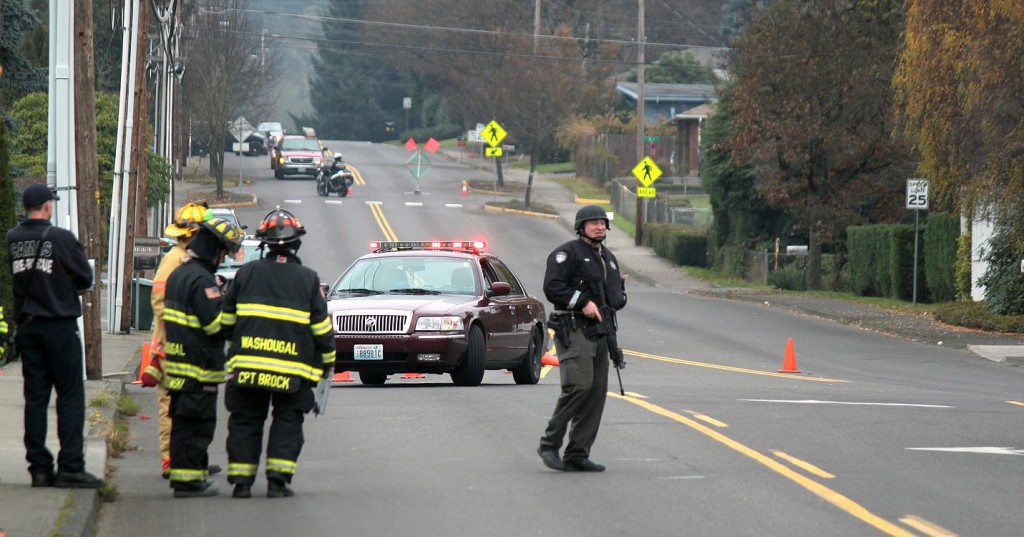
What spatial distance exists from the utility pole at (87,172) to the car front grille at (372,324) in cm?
307

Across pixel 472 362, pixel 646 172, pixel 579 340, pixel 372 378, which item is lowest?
pixel 372 378

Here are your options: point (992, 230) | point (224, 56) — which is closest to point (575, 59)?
point (224, 56)

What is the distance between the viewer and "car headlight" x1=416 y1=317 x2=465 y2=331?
52.4ft

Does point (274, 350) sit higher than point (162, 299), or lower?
lower

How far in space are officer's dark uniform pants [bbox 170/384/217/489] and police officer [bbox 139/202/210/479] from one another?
42 centimetres

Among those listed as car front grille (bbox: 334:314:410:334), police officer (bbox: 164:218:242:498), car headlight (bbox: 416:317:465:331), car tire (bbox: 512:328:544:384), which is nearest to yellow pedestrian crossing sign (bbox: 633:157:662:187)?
car tire (bbox: 512:328:544:384)

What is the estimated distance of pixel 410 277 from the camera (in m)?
17.3

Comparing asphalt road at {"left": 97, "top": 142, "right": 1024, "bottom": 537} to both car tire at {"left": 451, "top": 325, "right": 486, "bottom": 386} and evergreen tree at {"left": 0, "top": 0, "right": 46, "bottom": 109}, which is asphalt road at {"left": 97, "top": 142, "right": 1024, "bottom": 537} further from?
evergreen tree at {"left": 0, "top": 0, "right": 46, "bottom": 109}

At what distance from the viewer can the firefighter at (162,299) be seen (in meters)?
9.73

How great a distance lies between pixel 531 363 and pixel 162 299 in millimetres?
8508

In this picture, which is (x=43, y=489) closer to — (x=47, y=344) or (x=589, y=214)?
(x=47, y=344)

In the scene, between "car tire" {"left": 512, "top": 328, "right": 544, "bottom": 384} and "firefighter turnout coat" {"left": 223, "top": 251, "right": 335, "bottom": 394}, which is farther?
"car tire" {"left": 512, "top": 328, "right": 544, "bottom": 384}

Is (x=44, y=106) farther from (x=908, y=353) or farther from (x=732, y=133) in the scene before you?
(x=908, y=353)

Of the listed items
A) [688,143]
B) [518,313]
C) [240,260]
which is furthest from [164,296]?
[688,143]
